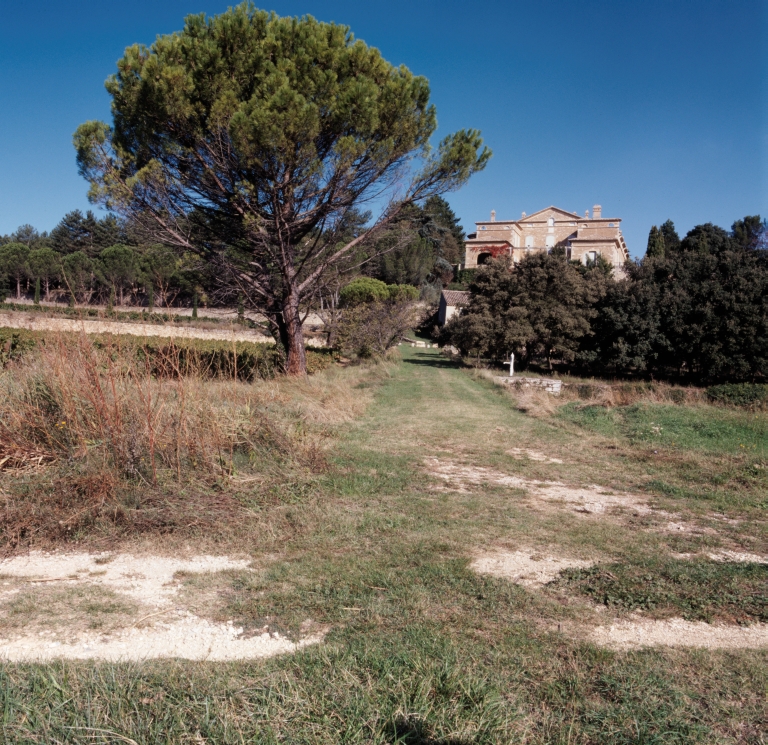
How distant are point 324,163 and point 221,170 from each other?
2.33 m

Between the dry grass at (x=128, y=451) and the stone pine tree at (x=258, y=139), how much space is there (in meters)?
6.85

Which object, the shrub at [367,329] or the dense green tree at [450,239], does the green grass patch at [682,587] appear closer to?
the shrub at [367,329]

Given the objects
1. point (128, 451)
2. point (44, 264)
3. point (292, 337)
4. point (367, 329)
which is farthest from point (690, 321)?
point (44, 264)

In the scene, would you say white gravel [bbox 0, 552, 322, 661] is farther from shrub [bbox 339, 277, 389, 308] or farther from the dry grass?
shrub [bbox 339, 277, 389, 308]

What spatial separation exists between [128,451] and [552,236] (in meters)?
64.4

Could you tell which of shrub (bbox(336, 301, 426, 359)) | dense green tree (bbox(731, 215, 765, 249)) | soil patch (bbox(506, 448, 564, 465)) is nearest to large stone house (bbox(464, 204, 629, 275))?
dense green tree (bbox(731, 215, 765, 249))

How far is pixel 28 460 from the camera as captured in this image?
519 centimetres

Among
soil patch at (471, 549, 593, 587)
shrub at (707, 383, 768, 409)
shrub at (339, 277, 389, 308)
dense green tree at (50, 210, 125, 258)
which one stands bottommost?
shrub at (707, 383, 768, 409)

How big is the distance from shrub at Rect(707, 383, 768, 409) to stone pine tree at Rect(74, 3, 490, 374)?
1173 centimetres

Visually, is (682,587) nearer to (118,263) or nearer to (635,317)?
(635,317)

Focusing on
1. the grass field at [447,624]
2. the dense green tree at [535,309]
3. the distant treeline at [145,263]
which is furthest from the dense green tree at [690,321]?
the grass field at [447,624]

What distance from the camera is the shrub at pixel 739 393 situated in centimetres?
1870

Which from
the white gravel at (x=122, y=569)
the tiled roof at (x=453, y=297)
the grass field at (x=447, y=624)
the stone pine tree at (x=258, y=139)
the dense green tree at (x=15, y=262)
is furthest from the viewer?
the tiled roof at (x=453, y=297)

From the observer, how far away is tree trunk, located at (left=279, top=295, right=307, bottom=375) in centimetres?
1443
